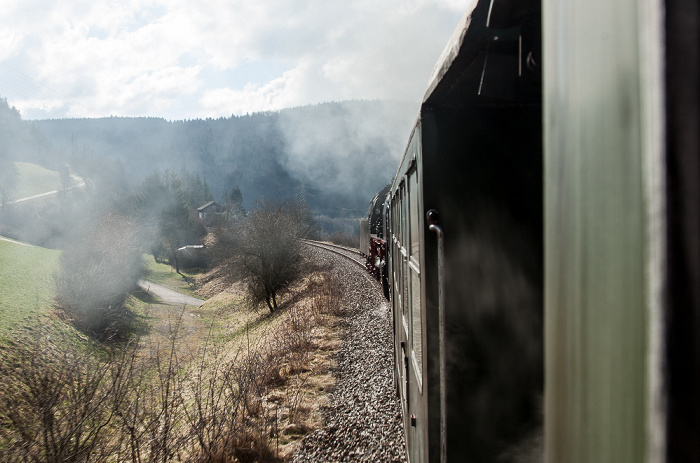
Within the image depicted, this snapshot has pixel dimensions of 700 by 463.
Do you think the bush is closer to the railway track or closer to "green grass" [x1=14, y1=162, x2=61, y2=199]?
the railway track

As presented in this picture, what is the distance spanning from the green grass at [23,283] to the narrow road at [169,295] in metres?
6.16

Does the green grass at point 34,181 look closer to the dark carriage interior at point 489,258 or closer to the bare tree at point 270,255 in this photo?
the bare tree at point 270,255

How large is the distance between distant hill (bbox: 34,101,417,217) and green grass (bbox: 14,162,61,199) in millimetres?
17470

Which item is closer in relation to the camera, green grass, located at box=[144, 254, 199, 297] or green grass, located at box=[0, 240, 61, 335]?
green grass, located at box=[0, 240, 61, 335]

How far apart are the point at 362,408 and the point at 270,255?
563 inches

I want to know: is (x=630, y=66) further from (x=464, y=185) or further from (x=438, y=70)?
(x=464, y=185)

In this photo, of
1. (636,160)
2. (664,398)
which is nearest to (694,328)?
(664,398)

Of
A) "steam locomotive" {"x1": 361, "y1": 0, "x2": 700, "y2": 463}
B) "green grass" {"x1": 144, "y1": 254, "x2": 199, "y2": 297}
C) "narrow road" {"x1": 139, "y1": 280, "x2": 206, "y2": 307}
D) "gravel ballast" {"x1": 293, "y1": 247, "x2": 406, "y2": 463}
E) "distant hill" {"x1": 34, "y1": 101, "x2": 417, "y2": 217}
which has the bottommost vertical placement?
"gravel ballast" {"x1": 293, "y1": 247, "x2": 406, "y2": 463}

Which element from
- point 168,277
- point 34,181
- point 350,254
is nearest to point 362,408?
point 350,254

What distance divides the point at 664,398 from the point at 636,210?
217 millimetres

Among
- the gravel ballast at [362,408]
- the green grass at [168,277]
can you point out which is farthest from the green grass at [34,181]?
the gravel ballast at [362,408]

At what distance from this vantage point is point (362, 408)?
652 cm

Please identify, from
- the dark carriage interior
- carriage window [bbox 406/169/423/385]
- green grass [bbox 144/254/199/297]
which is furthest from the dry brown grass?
green grass [bbox 144/254/199/297]

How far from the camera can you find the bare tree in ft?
65.7
